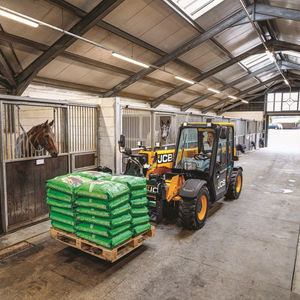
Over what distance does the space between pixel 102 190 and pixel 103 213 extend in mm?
285

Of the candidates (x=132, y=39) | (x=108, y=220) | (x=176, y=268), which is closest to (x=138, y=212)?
(x=108, y=220)

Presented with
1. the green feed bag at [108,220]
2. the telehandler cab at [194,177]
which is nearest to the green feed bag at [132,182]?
the green feed bag at [108,220]

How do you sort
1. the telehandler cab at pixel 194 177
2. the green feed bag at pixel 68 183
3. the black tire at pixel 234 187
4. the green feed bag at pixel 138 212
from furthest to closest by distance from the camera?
the black tire at pixel 234 187, the telehandler cab at pixel 194 177, the green feed bag at pixel 138 212, the green feed bag at pixel 68 183

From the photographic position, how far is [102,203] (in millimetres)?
2992

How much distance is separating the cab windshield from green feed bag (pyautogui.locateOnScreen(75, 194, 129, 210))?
1.90 m

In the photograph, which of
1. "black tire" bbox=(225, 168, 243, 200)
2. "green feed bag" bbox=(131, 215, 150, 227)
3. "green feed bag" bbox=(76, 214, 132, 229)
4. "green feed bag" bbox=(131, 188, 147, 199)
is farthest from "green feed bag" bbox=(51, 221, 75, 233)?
"black tire" bbox=(225, 168, 243, 200)

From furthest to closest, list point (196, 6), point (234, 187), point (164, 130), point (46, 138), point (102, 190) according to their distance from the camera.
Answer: point (196, 6), point (164, 130), point (234, 187), point (46, 138), point (102, 190)

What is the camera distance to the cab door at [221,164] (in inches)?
193

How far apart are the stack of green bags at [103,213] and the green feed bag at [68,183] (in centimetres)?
13

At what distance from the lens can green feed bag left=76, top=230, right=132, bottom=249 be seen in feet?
9.72

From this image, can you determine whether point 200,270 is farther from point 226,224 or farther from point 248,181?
point 248,181

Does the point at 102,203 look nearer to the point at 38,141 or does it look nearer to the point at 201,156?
the point at 38,141

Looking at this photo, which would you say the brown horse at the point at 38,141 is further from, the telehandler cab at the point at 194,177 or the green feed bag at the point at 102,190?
the telehandler cab at the point at 194,177

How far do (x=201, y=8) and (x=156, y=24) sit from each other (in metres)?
1.63
